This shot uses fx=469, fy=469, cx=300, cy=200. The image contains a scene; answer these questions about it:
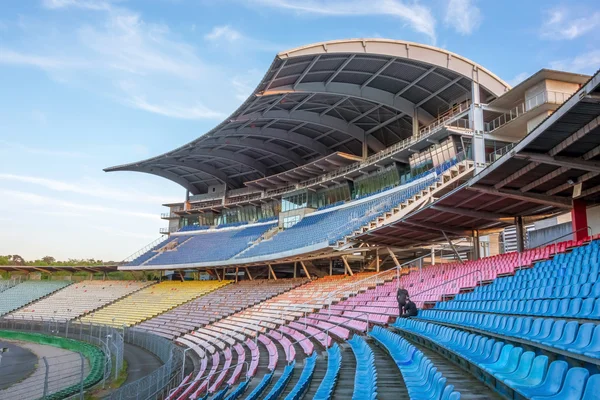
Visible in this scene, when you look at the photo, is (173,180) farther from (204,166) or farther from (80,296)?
(80,296)

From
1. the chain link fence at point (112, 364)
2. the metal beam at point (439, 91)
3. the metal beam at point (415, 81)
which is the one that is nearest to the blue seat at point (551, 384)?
the chain link fence at point (112, 364)

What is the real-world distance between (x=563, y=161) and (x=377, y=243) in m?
12.1

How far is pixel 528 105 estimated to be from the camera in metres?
21.0

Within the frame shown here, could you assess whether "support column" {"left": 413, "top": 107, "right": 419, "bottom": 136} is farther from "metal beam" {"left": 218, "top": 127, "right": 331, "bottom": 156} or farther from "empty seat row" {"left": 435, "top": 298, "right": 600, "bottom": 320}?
"empty seat row" {"left": 435, "top": 298, "right": 600, "bottom": 320}

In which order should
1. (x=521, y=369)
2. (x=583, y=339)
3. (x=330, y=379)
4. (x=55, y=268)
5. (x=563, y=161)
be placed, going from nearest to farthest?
(x=583, y=339)
(x=521, y=369)
(x=330, y=379)
(x=563, y=161)
(x=55, y=268)

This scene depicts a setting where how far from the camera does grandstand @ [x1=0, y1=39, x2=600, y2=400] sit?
21.7 feet

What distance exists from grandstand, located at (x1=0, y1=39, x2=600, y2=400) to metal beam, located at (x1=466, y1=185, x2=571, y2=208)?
5 cm

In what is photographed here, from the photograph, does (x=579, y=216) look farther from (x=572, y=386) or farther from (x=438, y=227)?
(x=572, y=386)

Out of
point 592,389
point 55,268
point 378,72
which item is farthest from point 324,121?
point 592,389

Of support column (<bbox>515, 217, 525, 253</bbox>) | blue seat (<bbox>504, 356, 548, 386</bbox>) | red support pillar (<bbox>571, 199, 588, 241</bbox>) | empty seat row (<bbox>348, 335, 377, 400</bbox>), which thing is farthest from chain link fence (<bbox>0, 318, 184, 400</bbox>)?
red support pillar (<bbox>571, 199, 588, 241</bbox>)

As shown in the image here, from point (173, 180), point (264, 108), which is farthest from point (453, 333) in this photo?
point (173, 180)

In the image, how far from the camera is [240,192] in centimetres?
4750

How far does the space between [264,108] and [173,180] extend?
22.0 m

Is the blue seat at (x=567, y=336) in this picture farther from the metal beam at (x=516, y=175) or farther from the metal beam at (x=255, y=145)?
the metal beam at (x=255, y=145)
